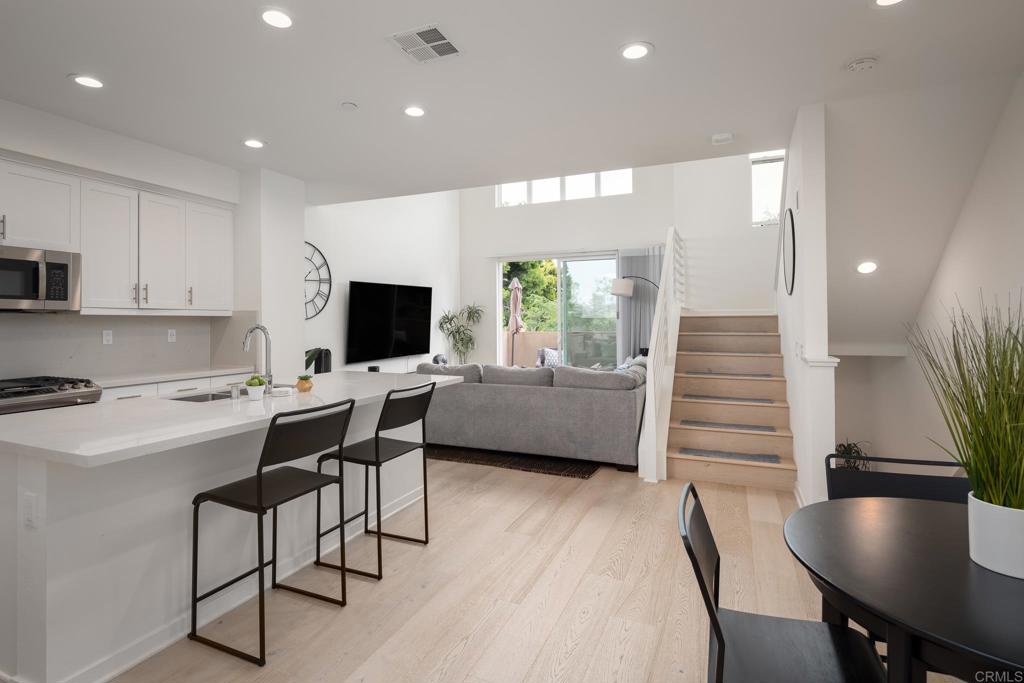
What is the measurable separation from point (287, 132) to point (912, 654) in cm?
417

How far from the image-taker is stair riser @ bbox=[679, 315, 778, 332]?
5844mm

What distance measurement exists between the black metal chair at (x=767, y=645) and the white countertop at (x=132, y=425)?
1633 mm

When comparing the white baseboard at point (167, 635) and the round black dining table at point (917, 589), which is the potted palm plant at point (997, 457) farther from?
the white baseboard at point (167, 635)

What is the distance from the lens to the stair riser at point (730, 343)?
5.57 meters

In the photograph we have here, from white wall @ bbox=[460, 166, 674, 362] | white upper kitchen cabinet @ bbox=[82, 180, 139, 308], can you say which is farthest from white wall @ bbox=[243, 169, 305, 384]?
white wall @ bbox=[460, 166, 674, 362]

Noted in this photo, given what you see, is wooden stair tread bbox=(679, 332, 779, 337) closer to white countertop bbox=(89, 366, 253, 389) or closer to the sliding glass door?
the sliding glass door

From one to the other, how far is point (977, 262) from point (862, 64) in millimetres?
1660

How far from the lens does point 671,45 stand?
2623mm

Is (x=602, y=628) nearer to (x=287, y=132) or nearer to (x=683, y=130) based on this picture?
(x=683, y=130)

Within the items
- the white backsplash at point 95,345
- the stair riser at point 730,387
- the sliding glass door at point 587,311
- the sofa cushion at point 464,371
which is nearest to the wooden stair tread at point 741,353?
the stair riser at point 730,387

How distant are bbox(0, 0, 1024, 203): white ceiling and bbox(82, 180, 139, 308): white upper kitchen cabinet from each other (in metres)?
0.49

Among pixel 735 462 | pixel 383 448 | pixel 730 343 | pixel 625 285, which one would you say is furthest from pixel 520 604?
pixel 625 285

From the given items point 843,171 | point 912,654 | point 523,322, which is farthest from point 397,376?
point 523,322

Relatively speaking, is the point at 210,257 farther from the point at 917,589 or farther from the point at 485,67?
the point at 917,589
